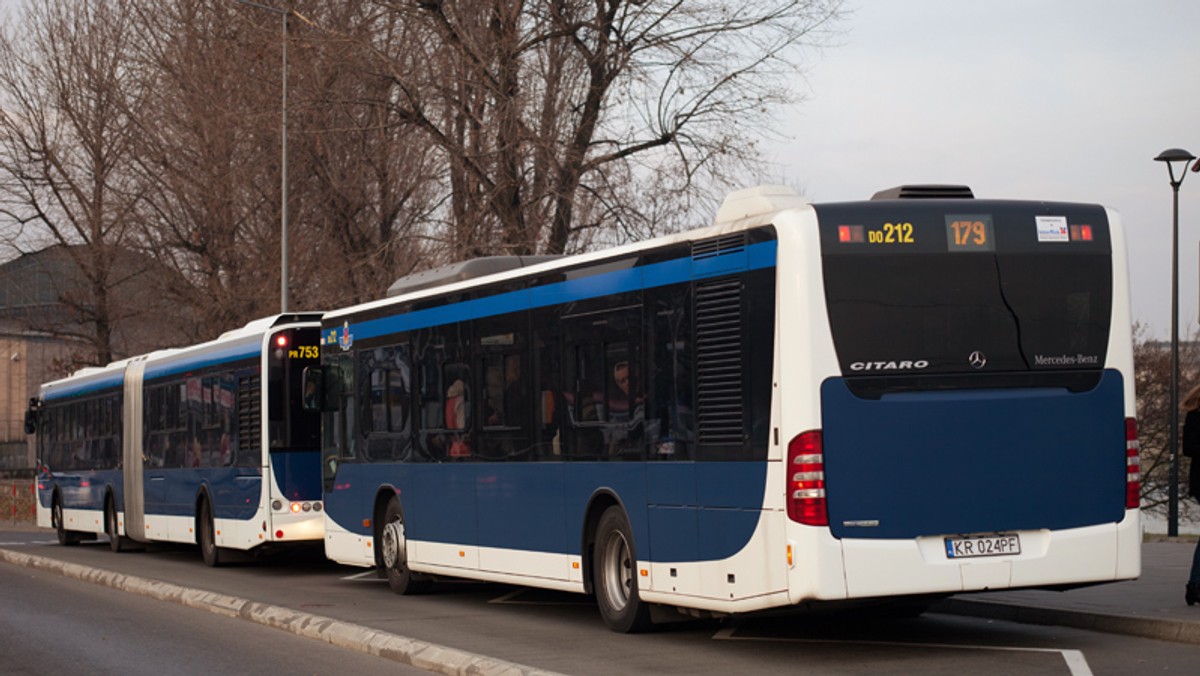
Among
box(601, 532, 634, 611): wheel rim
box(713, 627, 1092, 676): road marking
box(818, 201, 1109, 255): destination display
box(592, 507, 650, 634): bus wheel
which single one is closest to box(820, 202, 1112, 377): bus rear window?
box(818, 201, 1109, 255): destination display

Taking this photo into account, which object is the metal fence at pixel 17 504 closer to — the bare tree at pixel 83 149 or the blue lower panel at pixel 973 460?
the bare tree at pixel 83 149

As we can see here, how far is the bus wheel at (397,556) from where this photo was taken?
1805 centimetres

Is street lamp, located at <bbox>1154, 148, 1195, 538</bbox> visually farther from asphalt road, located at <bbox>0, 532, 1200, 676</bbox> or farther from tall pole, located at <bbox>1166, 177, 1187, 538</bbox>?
asphalt road, located at <bbox>0, 532, 1200, 676</bbox>

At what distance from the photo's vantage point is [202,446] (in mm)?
24359

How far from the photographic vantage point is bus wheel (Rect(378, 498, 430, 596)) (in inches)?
711

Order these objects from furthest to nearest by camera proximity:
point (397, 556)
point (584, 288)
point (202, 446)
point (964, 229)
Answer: point (202, 446)
point (397, 556)
point (584, 288)
point (964, 229)

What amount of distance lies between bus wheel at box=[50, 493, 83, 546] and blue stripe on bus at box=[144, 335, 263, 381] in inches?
263

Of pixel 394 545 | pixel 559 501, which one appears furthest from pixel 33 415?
pixel 559 501

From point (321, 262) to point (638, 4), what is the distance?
11.0 meters

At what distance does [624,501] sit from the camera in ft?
43.6

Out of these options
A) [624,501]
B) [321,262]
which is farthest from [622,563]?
[321,262]

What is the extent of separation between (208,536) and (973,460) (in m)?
15.2

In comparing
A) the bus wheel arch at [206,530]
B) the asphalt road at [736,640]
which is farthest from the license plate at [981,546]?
the bus wheel arch at [206,530]

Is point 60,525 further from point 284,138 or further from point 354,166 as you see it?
point 354,166
